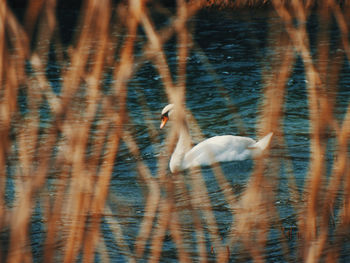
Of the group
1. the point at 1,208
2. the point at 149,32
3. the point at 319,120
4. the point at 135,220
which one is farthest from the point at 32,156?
the point at 135,220

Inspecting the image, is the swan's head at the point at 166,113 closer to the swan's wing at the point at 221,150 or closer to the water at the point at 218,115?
the water at the point at 218,115

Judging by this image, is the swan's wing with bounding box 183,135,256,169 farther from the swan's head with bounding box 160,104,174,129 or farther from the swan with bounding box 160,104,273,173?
the swan's head with bounding box 160,104,174,129

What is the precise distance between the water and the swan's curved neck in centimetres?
23

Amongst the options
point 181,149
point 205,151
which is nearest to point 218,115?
point 181,149

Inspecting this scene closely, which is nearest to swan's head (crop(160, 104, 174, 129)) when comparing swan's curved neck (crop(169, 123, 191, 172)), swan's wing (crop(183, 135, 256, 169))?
swan's curved neck (crop(169, 123, 191, 172))

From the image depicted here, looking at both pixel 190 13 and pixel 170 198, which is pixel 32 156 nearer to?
pixel 170 198

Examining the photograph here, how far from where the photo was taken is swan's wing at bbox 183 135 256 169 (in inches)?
295

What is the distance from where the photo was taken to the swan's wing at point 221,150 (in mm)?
7484

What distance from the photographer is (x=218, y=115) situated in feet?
29.6

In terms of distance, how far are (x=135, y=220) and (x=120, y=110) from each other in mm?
3521

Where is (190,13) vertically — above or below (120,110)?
above

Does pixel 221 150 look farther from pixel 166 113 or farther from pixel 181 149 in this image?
pixel 166 113

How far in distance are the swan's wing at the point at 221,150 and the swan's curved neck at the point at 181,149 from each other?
0.07 metres

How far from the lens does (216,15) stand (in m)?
16.4
